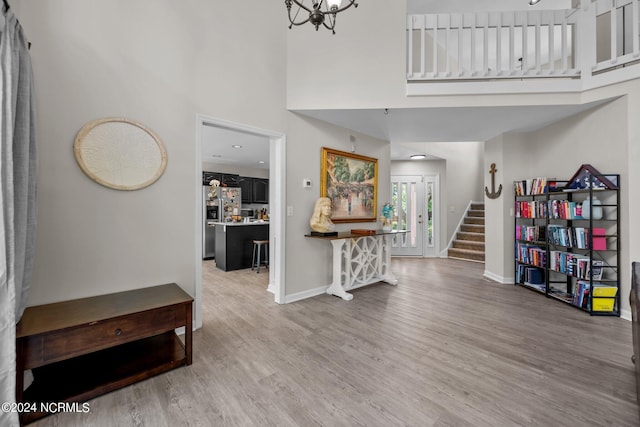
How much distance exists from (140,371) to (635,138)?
4.99 m

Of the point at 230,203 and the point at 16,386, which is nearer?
the point at 16,386

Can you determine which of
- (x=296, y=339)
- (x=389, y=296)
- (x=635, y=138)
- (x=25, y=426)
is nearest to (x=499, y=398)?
(x=296, y=339)

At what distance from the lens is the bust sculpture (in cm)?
340

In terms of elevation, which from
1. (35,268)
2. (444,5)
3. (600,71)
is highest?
(444,5)

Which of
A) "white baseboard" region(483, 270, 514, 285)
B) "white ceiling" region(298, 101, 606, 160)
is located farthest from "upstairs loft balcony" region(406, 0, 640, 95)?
"white baseboard" region(483, 270, 514, 285)

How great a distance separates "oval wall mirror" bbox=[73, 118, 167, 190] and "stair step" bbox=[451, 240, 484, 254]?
6.55 meters

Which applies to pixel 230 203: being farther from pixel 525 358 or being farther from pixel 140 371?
pixel 525 358

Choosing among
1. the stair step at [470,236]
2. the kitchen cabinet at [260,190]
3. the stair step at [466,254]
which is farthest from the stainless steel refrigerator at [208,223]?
the stair step at [470,236]

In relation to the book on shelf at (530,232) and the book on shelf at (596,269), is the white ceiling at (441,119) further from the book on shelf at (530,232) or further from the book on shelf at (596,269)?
the book on shelf at (596,269)

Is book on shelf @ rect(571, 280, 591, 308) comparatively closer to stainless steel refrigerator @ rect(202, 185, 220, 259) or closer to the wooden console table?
the wooden console table

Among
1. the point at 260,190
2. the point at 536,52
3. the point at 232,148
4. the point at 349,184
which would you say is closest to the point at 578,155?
the point at 536,52

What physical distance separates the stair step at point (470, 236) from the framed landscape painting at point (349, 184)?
3629 mm

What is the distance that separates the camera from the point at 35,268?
1.85 metres

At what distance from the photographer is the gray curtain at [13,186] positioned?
133 centimetres
